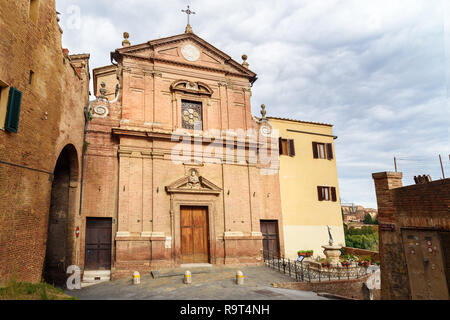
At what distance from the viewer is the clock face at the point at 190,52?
18297mm

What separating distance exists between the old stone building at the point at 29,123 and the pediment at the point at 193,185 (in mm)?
5221

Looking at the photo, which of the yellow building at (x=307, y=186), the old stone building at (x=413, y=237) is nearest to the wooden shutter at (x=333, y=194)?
the yellow building at (x=307, y=186)

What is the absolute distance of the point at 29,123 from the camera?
928 cm

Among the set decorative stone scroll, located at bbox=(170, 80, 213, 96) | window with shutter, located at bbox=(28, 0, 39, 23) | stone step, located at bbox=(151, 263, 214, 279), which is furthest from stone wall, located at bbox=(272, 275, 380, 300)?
window with shutter, located at bbox=(28, 0, 39, 23)

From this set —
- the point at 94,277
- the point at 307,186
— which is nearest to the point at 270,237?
the point at 307,186

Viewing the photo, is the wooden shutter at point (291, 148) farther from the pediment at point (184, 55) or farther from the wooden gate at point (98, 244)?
the wooden gate at point (98, 244)

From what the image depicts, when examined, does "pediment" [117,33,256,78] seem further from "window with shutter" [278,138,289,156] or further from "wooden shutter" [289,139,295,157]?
"wooden shutter" [289,139,295,157]

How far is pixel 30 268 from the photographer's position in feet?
30.6

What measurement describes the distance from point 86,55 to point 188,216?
945 cm

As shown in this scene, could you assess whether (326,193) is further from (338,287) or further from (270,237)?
(338,287)

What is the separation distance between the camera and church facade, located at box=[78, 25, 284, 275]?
14.8 m
